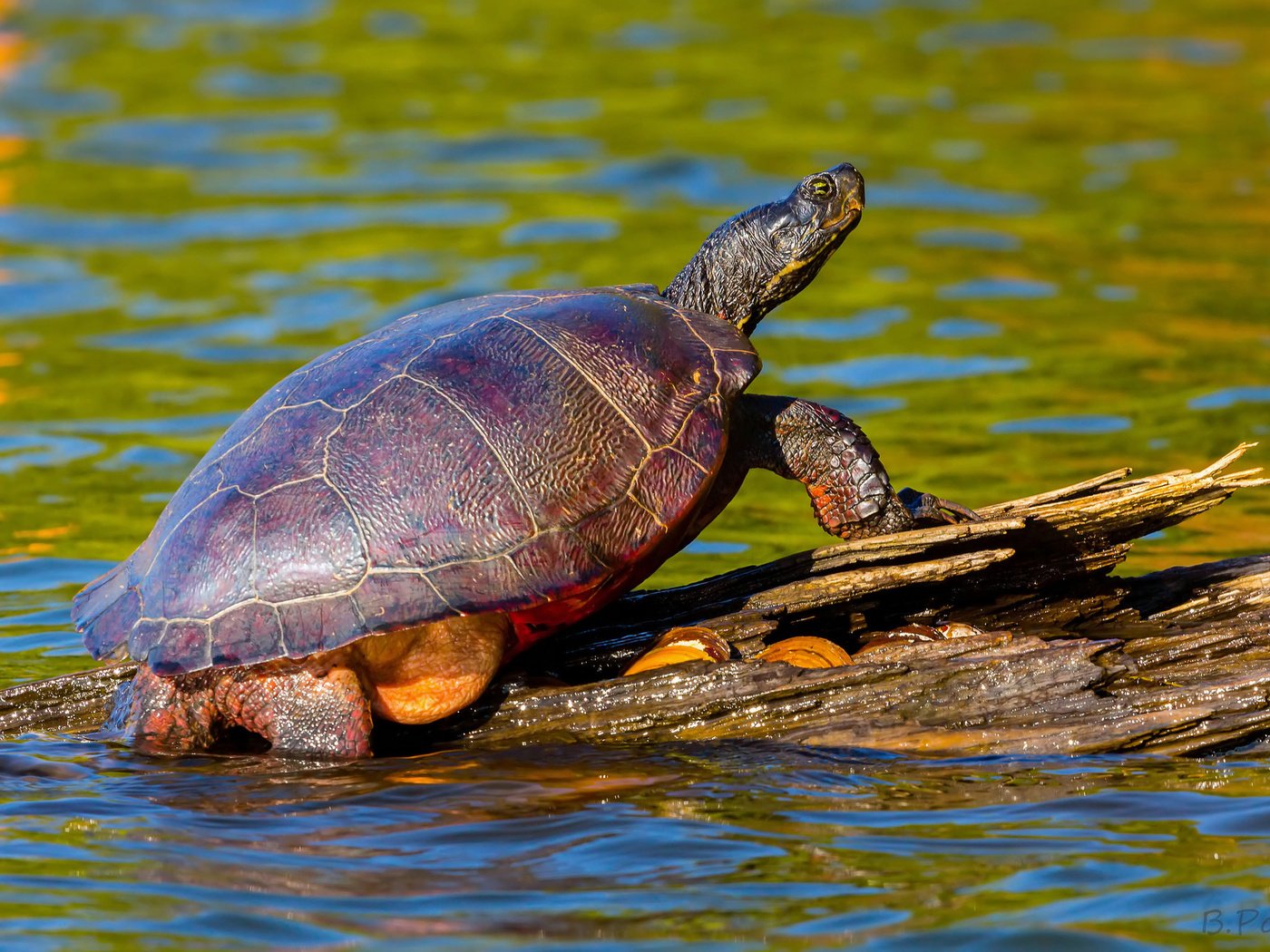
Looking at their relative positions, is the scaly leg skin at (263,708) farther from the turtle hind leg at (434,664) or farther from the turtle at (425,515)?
the turtle hind leg at (434,664)

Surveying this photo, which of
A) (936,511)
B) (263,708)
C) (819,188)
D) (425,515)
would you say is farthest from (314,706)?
(819,188)

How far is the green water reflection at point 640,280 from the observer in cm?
427

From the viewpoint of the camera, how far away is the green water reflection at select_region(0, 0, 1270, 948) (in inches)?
168

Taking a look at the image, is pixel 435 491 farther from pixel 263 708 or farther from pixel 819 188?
pixel 819 188

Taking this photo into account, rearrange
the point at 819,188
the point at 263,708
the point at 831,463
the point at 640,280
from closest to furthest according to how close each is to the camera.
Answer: the point at 263,708 < the point at 831,463 < the point at 819,188 < the point at 640,280

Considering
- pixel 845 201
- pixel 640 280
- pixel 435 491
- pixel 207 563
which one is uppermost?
pixel 640 280

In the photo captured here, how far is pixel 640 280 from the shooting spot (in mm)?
12281

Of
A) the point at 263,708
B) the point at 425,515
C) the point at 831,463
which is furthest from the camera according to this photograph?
the point at 831,463

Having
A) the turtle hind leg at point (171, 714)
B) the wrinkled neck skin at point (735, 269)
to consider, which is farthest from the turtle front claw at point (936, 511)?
the turtle hind leg at point (171, 714)

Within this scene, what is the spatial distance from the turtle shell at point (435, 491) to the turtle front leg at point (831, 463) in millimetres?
230

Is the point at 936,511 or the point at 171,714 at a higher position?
the point at 936,511

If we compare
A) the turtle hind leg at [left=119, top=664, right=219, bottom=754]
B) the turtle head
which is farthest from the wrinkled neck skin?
the turtle hind leg at [left=119, top=664, right=219, bottom=754]

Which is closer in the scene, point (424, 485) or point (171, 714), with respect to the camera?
point (424, 485)

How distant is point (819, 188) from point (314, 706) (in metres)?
2.69
